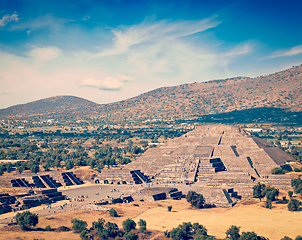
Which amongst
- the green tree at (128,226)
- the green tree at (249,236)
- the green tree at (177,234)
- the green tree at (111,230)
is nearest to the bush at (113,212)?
the green tree at (128,226)

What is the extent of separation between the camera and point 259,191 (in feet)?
243

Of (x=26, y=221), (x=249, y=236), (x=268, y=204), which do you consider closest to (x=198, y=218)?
(x=268, y=204)

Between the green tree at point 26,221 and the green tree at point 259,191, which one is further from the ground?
the green tree at point 26,221

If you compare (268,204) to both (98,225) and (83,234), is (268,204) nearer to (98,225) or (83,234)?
(98,225)

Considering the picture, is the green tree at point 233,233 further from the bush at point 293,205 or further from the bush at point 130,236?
the bush at point 293,205

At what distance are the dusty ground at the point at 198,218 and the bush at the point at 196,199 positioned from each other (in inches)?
48.6

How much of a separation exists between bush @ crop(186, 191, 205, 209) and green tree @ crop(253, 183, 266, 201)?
33.9 feet

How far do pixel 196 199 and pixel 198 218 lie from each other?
8.91 meters

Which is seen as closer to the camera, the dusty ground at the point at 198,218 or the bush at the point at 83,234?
the bush at the point at 83,234

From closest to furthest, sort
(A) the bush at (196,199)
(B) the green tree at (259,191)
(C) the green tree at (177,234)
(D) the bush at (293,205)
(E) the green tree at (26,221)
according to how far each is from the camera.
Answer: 1. (C) the green tree at (177,234)
2. (E) the green tree at (26,221)
3. (D) the bush at (293,205)
4. (A) the bush at (196,199)
5. (B) the green tree at (259,191)

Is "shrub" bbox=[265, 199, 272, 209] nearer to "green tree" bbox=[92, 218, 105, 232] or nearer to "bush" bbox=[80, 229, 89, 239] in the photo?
"green tree" bbox=[92, 218, 105, 232]

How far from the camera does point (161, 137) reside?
604ft

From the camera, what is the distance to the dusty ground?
52.1 m

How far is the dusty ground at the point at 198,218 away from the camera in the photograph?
171 feet
